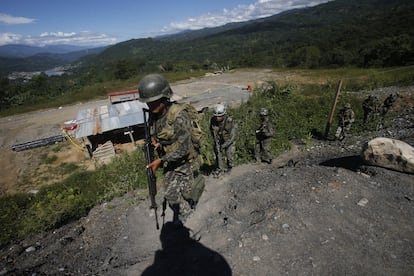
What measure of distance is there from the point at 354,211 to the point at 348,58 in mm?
41403

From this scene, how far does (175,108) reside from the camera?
3.70 metres

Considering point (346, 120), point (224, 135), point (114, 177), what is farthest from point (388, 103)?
point (114, 177)

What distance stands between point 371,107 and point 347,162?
12.4 feet

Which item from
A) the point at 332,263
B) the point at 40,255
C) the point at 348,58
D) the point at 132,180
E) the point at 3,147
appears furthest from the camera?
the point at 348,58

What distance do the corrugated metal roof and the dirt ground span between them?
5913 mm

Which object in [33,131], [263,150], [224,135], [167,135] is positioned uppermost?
[167,135]

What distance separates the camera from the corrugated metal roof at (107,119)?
447 inches

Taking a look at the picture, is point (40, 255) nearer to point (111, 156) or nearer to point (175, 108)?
point (175, 108)

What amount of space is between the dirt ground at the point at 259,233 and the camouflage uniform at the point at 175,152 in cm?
94

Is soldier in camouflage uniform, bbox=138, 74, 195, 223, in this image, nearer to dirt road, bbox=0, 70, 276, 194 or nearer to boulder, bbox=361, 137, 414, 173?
boulder, bbox=361, 137, 414, 173

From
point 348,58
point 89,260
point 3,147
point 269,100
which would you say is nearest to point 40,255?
point 89,260

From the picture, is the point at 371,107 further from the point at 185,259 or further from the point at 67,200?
the point at 67,200

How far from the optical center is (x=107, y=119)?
40.4ft

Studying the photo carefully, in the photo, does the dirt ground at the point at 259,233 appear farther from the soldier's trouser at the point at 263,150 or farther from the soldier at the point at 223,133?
the soldier's trouser at the point at 263,150
